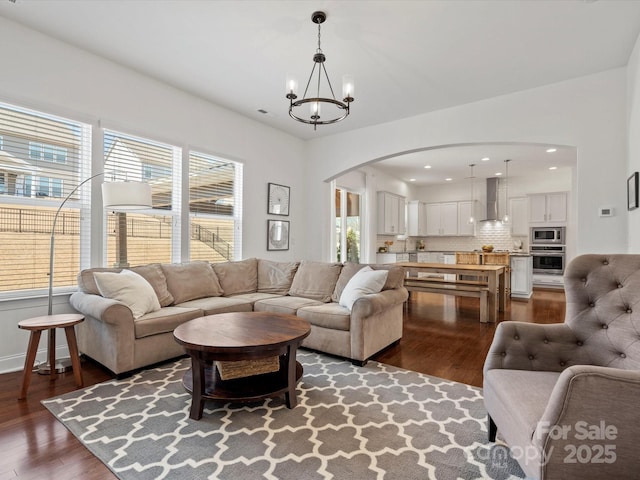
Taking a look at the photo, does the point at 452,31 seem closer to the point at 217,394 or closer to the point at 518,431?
the point at 518,431

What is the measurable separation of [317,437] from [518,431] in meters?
1.09

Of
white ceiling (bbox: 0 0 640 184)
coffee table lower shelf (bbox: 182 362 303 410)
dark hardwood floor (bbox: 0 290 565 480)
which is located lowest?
dark hardwood floor (bbox: 0 290 565 480)

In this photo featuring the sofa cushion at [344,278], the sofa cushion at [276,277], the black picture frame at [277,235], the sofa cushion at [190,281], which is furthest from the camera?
the black picture frame at [277,235]

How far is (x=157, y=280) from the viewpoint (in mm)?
3475

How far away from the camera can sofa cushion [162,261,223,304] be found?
366cm

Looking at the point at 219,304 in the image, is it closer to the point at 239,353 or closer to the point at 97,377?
the point at 97,377

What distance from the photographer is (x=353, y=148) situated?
5492mm

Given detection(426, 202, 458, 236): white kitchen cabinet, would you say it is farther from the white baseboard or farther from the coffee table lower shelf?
the white baseboard

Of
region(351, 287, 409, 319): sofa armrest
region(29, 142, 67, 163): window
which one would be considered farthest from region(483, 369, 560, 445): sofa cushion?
region(29, 142, 67, 163): window

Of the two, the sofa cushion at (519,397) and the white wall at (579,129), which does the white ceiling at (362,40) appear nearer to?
the white wall at (579,129)

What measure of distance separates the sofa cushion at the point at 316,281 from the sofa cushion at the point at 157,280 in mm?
1502

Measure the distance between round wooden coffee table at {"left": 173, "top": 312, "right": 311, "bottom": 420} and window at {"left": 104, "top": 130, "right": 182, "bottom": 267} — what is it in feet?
5.61

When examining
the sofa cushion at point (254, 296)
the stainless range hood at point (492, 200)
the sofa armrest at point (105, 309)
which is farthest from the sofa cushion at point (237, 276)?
the stainless range hood at point (492, 200)

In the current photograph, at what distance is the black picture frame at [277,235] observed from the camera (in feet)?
17.7
